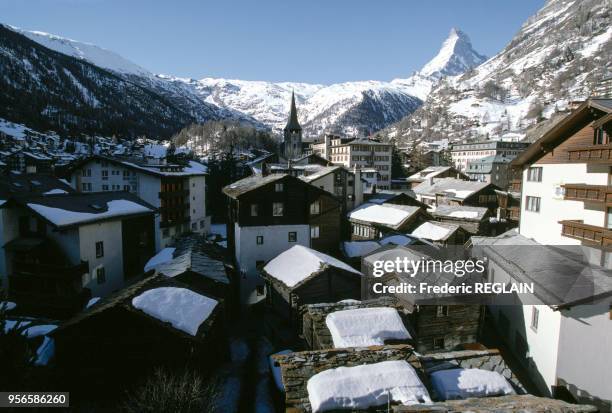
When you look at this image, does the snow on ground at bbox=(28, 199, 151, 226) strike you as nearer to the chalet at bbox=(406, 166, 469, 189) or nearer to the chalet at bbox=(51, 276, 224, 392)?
the chalet at bbox=(51, 276, 224, 392)

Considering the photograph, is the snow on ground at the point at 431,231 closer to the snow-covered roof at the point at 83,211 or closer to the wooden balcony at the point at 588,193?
the wooden balcony at the point at 588,193

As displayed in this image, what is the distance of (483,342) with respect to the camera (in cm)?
2211

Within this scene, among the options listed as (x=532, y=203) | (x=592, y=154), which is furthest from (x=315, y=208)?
(x=592, y=154)

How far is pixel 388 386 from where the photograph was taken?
10.4m

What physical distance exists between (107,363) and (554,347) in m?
19.6

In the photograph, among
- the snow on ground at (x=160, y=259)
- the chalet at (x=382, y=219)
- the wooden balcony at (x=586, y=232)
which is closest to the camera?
the wooden balcony at (x=586, y=232)

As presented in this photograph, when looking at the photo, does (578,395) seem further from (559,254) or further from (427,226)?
(427,226)

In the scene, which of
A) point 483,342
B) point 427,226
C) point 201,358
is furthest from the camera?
point 427,226

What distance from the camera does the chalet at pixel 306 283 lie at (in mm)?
22969

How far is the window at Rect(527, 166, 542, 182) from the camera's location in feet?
79.7

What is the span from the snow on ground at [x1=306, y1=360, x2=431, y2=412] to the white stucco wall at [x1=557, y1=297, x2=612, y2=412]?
345 inches

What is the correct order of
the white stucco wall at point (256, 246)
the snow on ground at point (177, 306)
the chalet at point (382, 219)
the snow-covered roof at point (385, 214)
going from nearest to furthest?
the snow on ground at point (177, 306) < the white stucco wall at point (256, 246) < the chalet at point (382, 219) < the snow-covered roof at point (385, 214)

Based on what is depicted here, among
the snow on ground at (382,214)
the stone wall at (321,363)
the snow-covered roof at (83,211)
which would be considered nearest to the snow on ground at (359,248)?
the snow on ground at (382,214)

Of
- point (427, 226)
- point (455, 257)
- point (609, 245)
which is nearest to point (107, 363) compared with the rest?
point (609, 245)
